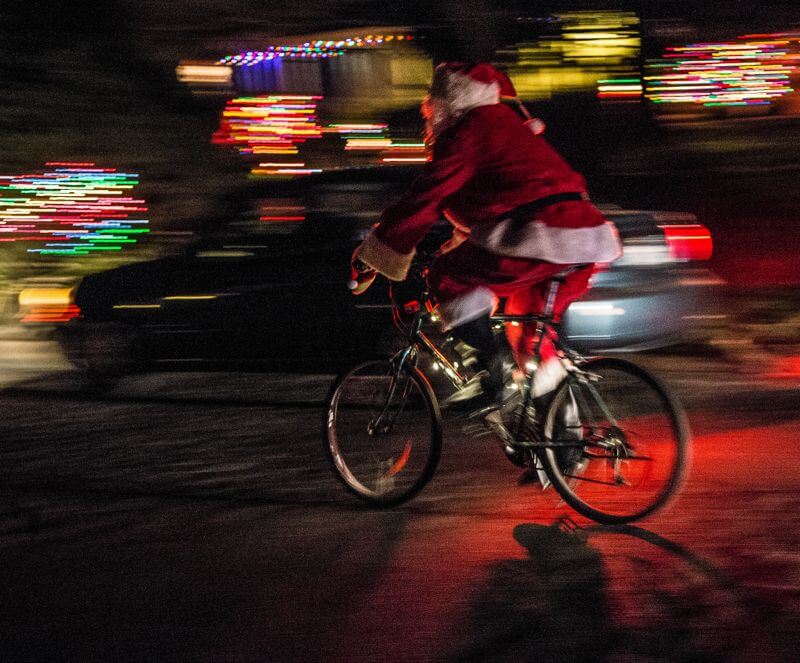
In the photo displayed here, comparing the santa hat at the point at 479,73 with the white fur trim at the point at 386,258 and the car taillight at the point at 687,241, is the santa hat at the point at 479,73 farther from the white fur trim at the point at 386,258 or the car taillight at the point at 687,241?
the car taillight at the point at 687,241

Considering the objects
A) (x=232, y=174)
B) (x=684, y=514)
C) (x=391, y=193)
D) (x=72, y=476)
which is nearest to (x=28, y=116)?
(x=232, y=174)

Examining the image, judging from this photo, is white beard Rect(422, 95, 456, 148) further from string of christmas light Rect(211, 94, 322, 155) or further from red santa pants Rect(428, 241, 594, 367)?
string of christmas light Rect(211, 94, 322, 155)

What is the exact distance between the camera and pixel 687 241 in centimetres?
657

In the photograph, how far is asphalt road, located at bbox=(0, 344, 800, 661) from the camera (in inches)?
130

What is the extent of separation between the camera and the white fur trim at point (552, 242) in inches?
158

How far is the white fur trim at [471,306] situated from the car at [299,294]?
6.75ft

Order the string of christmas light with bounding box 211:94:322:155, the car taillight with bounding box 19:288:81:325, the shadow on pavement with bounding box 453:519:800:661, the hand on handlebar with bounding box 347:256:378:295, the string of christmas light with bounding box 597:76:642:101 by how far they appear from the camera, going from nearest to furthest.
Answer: the shadow on pavement with bounding box 453:519:800:661, the hand on handlebar with bounding box 347:256:378:295, the car taillight with bounding box 19:288:81:325, the string of christmas light with bounding box 597:76:642:101, the string of christmas light with bounding box 211:94:322:155

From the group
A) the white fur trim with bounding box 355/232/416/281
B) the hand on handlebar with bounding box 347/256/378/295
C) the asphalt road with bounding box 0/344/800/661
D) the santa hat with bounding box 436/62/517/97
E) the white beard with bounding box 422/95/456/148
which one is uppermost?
the santa hat with bounding box 436/62/517/97

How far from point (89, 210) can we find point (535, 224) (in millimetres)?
10841

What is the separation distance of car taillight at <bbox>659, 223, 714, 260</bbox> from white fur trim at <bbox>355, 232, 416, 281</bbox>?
2.77 meters

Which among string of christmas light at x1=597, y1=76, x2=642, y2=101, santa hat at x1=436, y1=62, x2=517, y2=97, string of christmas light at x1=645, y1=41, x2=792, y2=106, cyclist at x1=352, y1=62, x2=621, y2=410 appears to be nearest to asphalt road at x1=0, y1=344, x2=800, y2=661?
cyclist at x1=352, y1=62, x2=621, y2=410

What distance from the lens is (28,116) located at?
1255 cm

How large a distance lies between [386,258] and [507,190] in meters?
0.61

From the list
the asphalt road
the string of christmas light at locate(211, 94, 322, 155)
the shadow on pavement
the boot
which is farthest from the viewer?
the string of christmas light at locate(211, 94, 322, 155)
